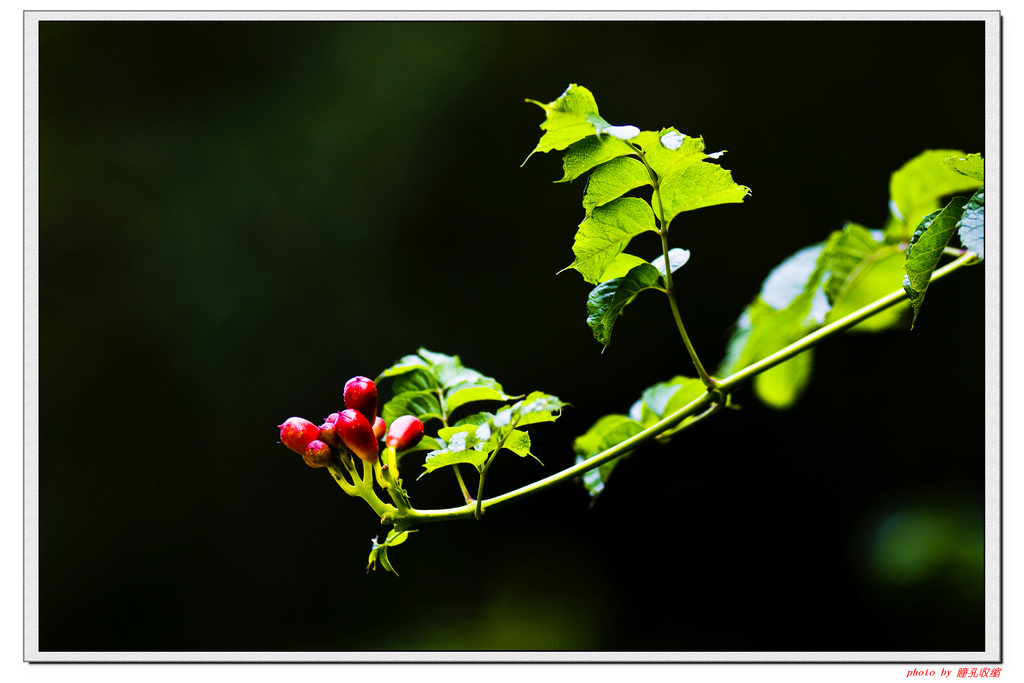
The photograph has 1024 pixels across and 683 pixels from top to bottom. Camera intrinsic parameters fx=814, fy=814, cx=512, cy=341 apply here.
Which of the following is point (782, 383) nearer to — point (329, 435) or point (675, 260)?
point (675, 260)

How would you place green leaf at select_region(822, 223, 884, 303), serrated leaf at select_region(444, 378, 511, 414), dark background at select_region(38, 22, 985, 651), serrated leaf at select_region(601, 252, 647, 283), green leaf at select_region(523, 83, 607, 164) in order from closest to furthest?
green leaf at select_region(523, 83, 607, 164) → serrated leaf at select_region(601, 252, 647, 283) → serrated leaf at select_region(444, 378, 511, 414) → green leaf at select_region(822, 223, 884, 303) → dark background at select_region(38, 22, 985, 651)

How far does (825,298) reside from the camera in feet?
3.00

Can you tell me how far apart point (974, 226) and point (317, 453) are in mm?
513

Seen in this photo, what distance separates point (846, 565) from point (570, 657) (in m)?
1.60

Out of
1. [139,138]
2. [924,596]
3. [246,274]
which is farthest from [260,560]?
[924,596]

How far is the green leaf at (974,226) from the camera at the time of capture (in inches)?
22.7

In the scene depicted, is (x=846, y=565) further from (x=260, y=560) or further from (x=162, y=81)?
(x=162, y=81)

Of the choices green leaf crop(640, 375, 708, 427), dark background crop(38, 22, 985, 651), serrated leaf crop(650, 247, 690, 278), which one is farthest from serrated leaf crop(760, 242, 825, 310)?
dark background crop(38, 22, 985, 651)

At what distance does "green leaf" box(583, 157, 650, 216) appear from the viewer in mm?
605

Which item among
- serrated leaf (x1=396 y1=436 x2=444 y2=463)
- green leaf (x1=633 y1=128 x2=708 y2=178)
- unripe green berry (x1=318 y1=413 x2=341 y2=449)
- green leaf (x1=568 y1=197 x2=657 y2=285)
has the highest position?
green leaf (x1=633 y1=128 x2=708 y2=178)

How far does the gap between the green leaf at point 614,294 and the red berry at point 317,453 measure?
23cm

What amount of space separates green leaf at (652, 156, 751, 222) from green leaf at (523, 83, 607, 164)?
9 cm

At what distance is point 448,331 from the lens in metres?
2.38

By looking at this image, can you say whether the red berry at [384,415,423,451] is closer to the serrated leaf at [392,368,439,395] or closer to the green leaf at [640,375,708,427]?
the serrated leaf at [392,368,439,395]
